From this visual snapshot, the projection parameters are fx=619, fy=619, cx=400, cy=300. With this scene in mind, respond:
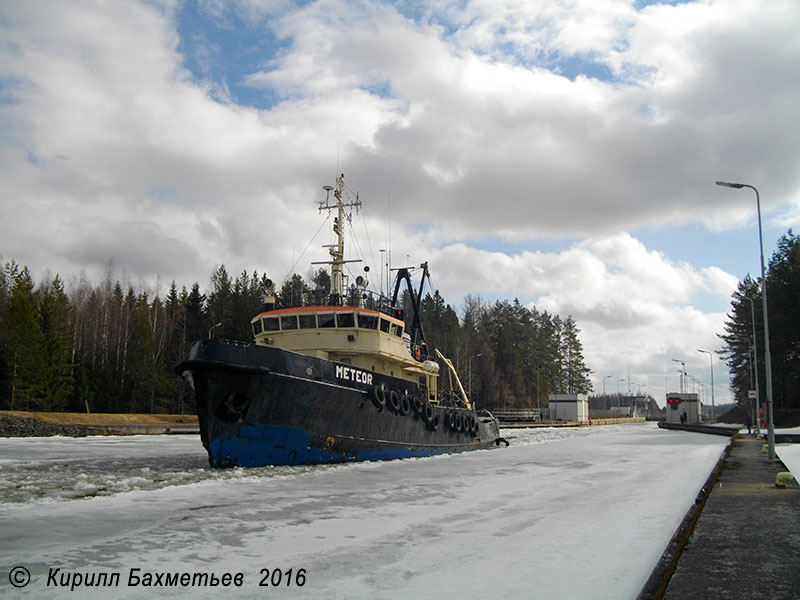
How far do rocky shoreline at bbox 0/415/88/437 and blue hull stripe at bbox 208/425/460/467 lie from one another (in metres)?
18.4

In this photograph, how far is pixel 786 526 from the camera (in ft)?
22.7

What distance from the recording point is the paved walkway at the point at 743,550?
4.64 metres

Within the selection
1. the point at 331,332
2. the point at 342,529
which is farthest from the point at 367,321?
the point at 342,529

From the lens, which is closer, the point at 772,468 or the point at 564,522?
the point at 564,522

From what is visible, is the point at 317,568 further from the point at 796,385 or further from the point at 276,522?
the point at 796,385

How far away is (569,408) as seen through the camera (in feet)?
229

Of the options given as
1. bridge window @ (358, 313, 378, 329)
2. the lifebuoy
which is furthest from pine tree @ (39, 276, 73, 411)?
the lifebuoy

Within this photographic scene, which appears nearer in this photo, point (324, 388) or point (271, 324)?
point (324, 388)

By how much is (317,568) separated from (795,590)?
379cm

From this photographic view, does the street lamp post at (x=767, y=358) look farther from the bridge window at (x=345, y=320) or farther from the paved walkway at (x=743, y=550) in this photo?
the bridge window at (x=345, y=320)

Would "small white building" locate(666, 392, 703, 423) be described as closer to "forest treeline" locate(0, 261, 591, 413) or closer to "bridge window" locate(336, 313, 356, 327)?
"forest treeline" locate(0, 261, 591, 413)

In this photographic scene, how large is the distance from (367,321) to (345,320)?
2.11 ft

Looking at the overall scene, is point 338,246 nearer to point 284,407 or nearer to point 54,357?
point 284,407

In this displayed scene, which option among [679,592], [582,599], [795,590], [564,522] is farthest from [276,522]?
[795,590]
